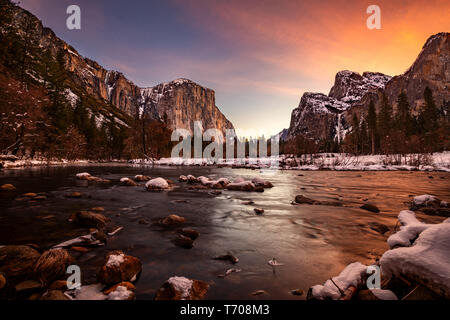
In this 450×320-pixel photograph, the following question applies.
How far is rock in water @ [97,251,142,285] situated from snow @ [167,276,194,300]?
2.97 feet

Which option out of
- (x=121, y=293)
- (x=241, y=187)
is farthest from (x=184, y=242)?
(x=241, y=187)

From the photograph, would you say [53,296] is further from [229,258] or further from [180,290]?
[229,258]

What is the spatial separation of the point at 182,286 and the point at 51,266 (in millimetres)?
2371

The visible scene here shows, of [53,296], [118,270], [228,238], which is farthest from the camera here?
[228,238]

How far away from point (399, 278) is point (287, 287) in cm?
156

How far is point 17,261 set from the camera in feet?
12.2

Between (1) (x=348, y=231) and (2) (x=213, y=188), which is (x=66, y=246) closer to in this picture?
(1) (x=348, y=231)

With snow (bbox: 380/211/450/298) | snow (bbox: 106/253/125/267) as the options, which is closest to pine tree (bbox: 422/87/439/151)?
snow (bbox: 380/211/450/298)

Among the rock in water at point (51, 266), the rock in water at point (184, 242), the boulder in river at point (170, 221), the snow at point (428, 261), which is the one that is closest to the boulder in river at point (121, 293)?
the rock in water at point (51, 266)

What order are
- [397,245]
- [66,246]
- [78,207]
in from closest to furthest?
1. [397,245]
2. [66,246]
3. [78,207]

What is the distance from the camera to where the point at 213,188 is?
15281mm

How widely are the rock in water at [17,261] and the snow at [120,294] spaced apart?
70.3 inches

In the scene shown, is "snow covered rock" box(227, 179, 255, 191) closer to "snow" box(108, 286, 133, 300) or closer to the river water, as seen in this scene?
the river water
